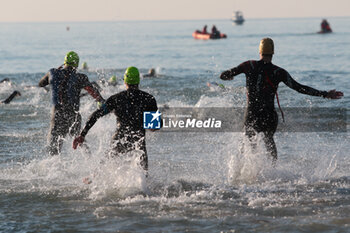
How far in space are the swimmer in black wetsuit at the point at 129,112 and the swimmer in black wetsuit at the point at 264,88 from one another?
129 cm

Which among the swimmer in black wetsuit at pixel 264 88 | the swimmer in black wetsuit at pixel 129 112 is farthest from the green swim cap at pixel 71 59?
the swimmer in black wetsuit at pixel 264 88

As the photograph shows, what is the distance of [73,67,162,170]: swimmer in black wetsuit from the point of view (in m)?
6.63

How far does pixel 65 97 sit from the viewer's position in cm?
831

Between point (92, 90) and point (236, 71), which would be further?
point (92, 90)

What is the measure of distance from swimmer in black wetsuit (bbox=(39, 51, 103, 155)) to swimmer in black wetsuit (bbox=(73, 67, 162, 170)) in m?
1.61

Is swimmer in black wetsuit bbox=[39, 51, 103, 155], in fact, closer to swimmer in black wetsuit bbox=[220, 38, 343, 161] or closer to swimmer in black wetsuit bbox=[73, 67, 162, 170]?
swimmer in black wetsuit bbox=[73, 67, 162, 170]

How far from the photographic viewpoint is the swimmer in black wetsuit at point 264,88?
731 cm

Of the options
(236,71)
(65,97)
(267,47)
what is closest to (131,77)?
(236,71)

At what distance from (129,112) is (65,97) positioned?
6.57 ft

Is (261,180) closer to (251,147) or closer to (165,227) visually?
(251,147)

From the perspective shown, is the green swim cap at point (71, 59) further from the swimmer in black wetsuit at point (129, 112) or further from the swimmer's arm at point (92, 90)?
the swimmer in black wetsuit at point (129, 112)

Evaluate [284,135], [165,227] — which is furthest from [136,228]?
[284,135]

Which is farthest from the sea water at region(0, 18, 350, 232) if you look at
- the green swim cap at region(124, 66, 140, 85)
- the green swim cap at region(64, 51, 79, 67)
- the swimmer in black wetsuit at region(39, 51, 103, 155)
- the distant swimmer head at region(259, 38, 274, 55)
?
the green swim cap at region(64, 51, 79, 67)

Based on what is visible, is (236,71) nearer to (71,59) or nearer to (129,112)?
(129,112)
